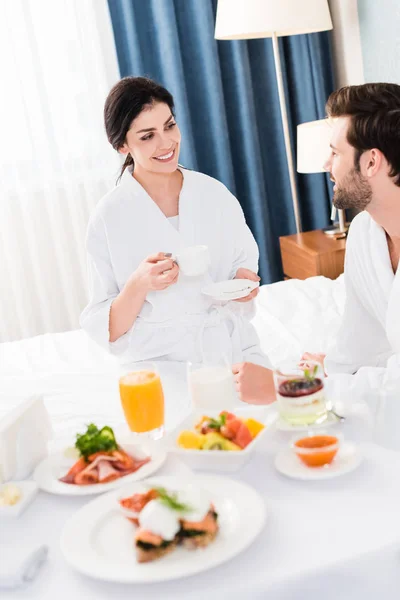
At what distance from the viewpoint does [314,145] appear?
3.55 meters

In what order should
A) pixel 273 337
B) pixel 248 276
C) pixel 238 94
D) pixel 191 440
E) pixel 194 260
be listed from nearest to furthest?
pixel 191 440 < pixel 194 260 < pixel 248 276 < pixel 273 337 < pixel 238 94

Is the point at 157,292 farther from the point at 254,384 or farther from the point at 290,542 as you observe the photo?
the point at 290,542

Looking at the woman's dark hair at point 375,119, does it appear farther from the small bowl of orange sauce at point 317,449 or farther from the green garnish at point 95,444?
the green garnish at point 95,444

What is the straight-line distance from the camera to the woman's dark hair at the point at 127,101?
7.10 feet

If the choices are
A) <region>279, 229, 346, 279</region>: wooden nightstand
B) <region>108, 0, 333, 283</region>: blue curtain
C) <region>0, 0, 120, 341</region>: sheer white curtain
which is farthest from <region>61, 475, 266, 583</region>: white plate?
<region>108, 0, 333, 283</region>: blue curtain

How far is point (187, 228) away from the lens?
2258mm

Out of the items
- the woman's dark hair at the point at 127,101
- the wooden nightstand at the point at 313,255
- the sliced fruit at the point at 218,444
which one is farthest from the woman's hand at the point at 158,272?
the wooden nightstand at the point at 313,255

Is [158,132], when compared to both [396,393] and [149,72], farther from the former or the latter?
[149,72]

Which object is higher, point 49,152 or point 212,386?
point 49,152

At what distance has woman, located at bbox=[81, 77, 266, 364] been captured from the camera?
2.18 metres

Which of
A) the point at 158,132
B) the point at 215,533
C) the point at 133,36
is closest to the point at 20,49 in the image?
the point at 133,36

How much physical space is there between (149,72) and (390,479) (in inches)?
133

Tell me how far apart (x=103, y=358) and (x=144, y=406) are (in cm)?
123

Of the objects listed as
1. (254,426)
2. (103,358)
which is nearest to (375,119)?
(254,426)
